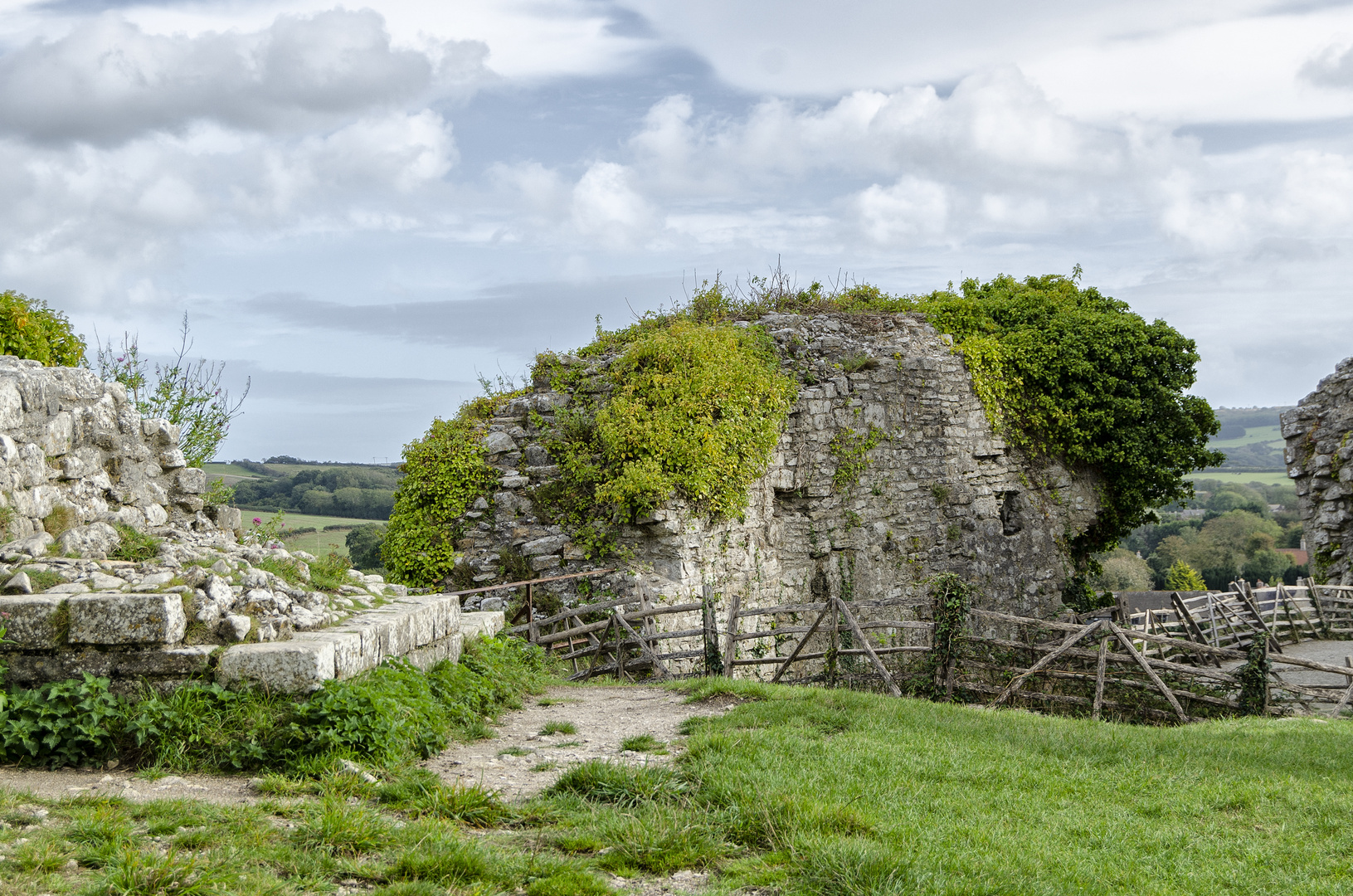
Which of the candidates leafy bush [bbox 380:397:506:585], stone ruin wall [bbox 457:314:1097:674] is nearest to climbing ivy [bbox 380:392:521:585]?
leafy bush [bbox 380:397:506:585]

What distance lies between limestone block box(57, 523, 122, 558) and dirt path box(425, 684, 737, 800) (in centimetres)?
303

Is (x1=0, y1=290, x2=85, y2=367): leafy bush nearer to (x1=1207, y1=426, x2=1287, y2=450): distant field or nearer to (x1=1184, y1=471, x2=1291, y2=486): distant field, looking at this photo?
(x1=1184, y1=471, x2=1291, y2=486): distant field

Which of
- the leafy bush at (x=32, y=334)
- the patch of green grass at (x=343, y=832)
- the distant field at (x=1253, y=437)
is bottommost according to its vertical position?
the patch of green grass at (x=343, y=832)

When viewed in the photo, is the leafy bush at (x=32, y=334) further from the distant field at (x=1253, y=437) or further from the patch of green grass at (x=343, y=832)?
the distant field at (x=1253, y=437)

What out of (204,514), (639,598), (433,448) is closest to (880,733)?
(639,598)

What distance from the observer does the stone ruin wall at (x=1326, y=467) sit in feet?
61.6

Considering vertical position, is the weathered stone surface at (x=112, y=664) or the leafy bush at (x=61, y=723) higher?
the weathered stone surface at (x=112, y=664)

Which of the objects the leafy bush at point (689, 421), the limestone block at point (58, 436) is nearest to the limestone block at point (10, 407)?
the limestone block at point (58, 436)

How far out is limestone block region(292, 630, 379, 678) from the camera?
5891mm

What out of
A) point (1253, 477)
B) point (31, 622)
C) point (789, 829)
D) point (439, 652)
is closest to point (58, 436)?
point (31, 622)

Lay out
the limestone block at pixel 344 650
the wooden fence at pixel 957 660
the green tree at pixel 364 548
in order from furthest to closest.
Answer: the green tree at pixel 364 548 < the wooden fence at pixel 957 660 < the limestone block at pixel 344 650

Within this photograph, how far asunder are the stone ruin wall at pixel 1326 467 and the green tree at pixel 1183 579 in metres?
23.6

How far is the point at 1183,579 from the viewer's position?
43188 millimetres

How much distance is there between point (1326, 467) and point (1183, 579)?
89.2 ft
